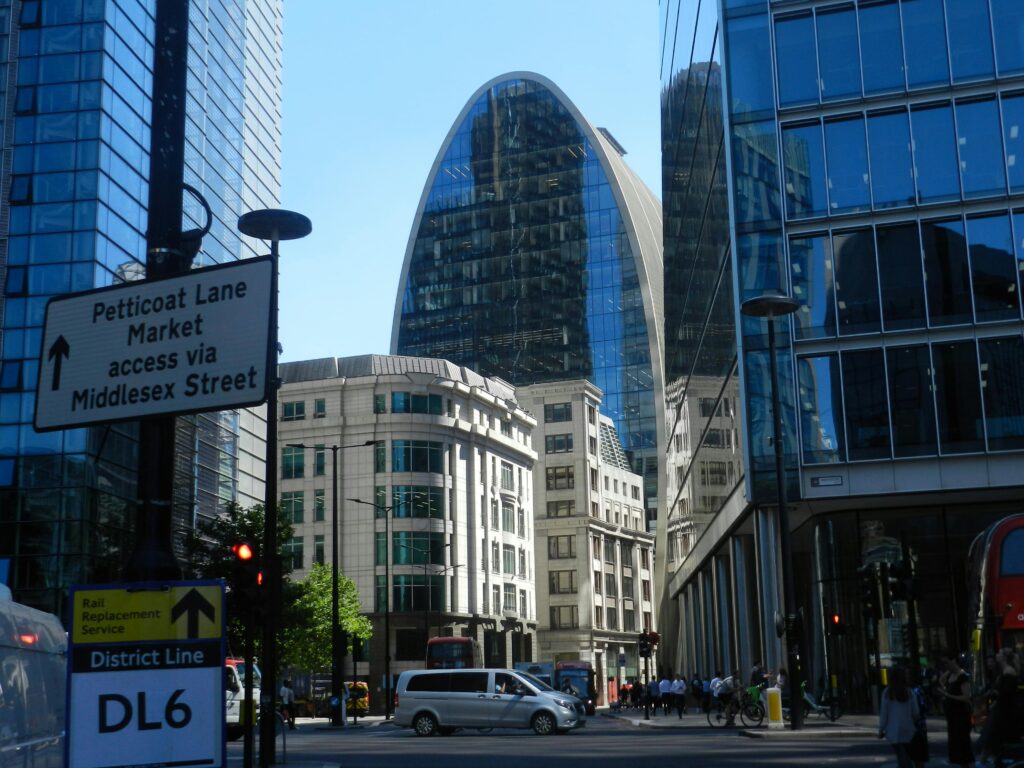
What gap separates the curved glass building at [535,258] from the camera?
147000 millimetres

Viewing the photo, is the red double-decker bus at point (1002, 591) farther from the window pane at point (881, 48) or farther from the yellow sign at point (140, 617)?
the window pane at point (881, 48)

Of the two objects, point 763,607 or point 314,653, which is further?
point 314,653

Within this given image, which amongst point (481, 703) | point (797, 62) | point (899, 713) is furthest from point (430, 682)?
point (899, 713)

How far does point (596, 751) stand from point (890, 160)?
19.8 meters

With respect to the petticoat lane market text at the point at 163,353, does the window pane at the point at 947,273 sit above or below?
above

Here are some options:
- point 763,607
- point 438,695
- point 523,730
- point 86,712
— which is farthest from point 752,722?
point 86,712

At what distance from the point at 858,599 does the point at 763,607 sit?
9.27ft

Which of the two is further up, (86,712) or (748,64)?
(748,64)

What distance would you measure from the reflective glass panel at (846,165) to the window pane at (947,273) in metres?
2.23

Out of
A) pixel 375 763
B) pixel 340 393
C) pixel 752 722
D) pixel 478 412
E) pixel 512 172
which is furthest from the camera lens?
pixel 512 172

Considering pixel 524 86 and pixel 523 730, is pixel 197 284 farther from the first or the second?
pixel 524 86

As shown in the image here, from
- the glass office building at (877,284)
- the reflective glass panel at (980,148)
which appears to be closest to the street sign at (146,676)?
the glass office building at (877,284)

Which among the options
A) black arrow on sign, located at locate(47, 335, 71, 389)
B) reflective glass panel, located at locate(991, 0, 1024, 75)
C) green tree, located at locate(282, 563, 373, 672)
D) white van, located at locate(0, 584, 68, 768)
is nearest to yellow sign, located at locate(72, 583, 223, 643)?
black arrow on sign, located at locate(47, 335, 71, 389)

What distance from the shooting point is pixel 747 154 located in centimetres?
3875
